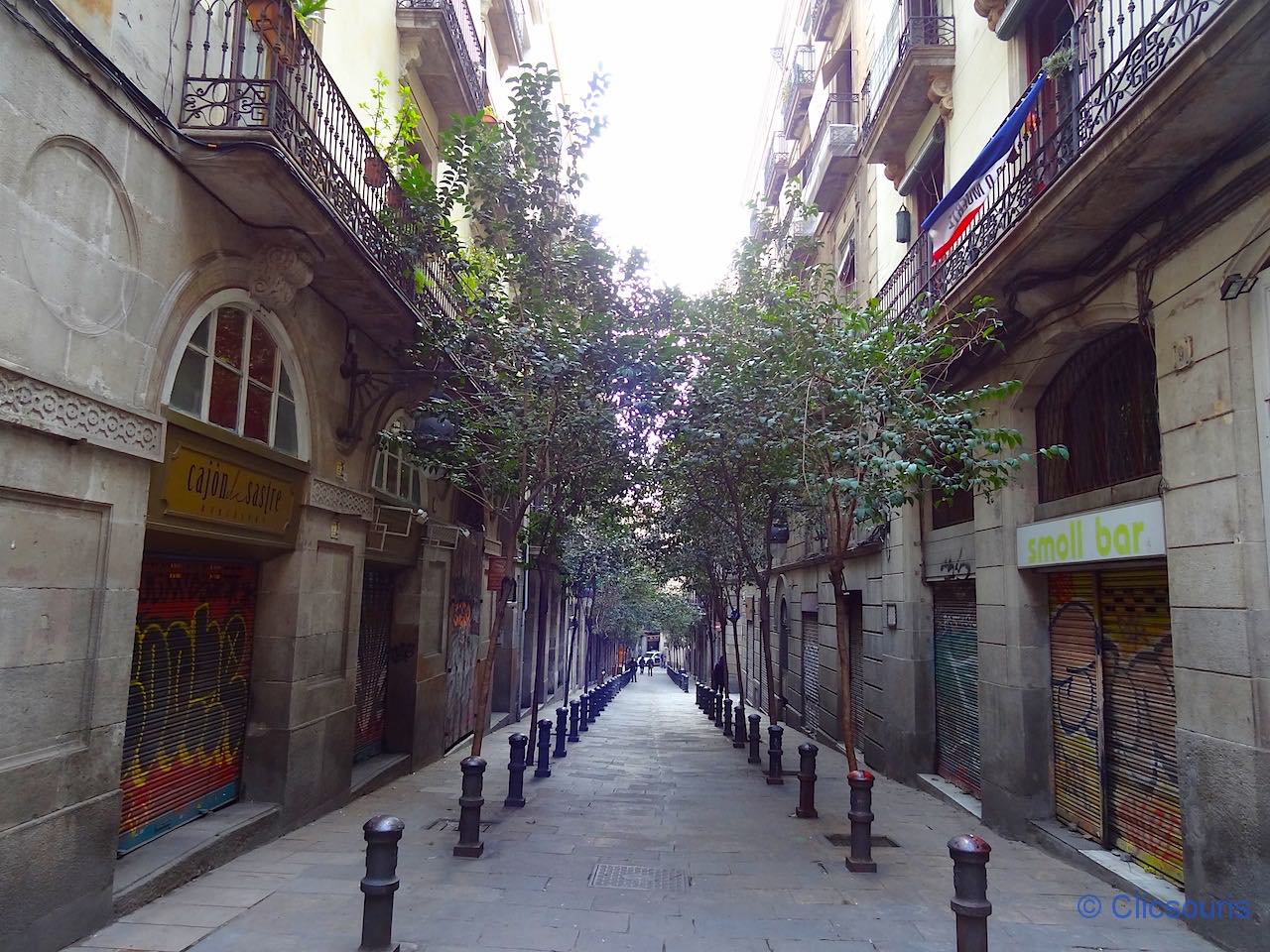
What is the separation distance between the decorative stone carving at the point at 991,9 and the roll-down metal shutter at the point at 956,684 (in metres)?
7.50

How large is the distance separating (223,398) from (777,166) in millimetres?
23122

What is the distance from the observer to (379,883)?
5285 mm

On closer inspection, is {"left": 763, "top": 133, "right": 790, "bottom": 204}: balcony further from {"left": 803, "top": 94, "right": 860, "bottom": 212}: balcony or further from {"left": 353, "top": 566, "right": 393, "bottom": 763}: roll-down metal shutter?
{"left": 353, "top": 566, "right": 393, "bottom": 763}: roll-down metal shutter

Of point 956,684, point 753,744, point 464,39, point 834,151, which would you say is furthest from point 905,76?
point 753,744

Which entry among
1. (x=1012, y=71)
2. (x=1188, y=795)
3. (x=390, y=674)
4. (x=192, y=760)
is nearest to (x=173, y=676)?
(x=192, y=760)

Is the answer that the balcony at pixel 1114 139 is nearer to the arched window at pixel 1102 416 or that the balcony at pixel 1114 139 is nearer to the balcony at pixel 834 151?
the arched window at pixel 1102 416

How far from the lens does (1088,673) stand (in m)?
8.61

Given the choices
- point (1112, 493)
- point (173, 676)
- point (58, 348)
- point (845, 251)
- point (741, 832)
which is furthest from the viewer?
point (845, 251)

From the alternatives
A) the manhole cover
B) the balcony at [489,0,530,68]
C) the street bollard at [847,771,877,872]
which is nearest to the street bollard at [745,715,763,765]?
the street bollard at [847,771,877,872]

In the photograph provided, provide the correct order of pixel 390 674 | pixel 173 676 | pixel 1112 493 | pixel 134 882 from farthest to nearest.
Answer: pixel 390 674 → pixel 1112 493 → pixel 173 676 → pixel 134 882

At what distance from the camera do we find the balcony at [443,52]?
1255cm

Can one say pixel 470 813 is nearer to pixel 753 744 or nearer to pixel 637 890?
pixel 637 890

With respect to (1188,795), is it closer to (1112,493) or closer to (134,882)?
(1112,493)

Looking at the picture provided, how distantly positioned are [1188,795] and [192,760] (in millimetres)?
8499
